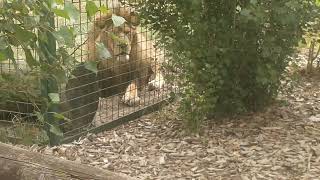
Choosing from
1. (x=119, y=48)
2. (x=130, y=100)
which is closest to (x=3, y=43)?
(x=119, y=48)

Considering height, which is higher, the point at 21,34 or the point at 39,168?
the point at 21,34

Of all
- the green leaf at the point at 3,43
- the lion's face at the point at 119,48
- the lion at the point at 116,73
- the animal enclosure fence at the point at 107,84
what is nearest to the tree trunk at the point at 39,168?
the green leaf at the point at 3,43

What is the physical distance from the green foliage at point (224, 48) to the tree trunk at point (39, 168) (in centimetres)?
254

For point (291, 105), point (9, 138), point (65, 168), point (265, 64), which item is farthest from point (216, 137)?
point (65, 168)

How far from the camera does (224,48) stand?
165 inches

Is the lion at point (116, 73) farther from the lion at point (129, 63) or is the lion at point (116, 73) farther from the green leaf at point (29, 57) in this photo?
the green leaf at point (29, 57)

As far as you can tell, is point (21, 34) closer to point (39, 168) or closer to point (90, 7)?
point (90, 7)

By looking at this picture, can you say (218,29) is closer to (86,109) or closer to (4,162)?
(86,109)

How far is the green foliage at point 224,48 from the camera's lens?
415cm

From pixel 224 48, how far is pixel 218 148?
0.80 m

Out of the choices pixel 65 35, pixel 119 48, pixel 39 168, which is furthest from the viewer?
pixel 119 48

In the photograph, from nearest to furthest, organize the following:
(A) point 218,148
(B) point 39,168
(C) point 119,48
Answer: (B) point 39,168 < (A) point 218,148 < (C) point 119,48

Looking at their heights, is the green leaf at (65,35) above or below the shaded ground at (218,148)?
above

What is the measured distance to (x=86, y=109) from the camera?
4.75 m
